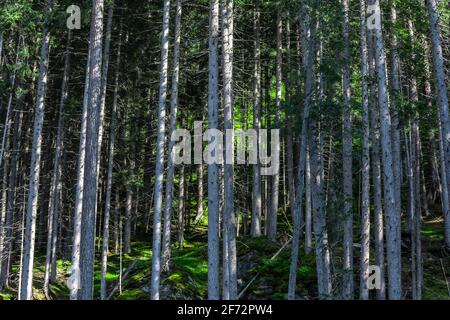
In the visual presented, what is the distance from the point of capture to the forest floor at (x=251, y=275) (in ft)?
63.4

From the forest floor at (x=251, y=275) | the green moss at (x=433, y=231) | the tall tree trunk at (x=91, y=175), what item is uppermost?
the tall tree trunk at (x=91, y=175)

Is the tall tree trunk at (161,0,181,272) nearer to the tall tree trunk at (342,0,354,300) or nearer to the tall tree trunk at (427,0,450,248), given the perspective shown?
the tall tree trunk at (342,0,354,300)

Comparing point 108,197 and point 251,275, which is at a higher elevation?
point 108,197

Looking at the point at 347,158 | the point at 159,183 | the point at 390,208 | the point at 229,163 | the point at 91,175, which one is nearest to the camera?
the point at 390,208

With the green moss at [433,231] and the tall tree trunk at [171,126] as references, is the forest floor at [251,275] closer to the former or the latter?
the green moss at [433,231]

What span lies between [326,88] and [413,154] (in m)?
5.19

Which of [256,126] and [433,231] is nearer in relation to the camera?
[256,126]

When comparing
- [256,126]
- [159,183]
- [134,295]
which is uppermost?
[256,126]

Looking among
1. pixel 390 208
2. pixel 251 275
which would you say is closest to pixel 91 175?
pixel 390 208

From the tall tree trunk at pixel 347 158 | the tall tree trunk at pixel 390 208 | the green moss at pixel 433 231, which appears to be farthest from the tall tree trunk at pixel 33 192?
the green moss at pixel 433 231

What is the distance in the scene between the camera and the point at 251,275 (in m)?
21.2

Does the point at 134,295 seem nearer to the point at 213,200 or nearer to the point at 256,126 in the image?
the point at 213,200
